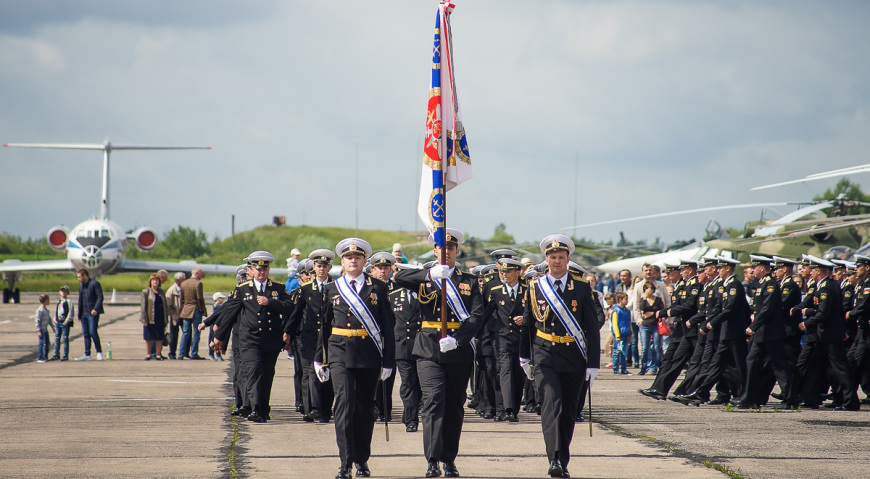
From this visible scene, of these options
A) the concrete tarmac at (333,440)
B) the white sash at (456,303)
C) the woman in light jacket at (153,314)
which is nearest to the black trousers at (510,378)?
the concrete tarmac at (333,440)

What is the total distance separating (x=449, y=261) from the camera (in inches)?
341

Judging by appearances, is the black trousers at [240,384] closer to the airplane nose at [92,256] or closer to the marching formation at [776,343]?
the marching formation at [776,343]

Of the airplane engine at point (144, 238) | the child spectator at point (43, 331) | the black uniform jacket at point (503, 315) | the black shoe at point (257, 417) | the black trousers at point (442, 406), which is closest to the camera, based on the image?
the black trousers at point (442, 406)

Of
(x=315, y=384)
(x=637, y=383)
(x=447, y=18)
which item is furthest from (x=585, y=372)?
(x=637, y=383)

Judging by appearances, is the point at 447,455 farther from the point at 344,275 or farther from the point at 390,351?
the point at 344,275

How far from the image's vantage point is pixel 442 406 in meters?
7.50

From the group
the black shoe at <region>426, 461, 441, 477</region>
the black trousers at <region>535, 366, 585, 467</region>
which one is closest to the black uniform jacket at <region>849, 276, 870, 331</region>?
the black trousers at <region>535, 366, 585, 467</region>

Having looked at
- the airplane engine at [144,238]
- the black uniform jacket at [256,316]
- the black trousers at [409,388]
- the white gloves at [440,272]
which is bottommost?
the black trousers at [409,388]

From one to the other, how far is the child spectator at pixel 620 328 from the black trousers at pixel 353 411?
9.99 meters

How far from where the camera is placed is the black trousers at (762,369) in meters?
12.1

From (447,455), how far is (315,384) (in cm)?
355

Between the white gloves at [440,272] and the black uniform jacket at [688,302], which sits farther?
the black uniform jacket at [688,302]

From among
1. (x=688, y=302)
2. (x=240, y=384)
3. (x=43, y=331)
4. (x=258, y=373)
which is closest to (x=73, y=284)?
(x=43, y=331)

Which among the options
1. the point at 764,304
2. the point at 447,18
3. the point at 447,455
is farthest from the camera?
the point at 764,304
